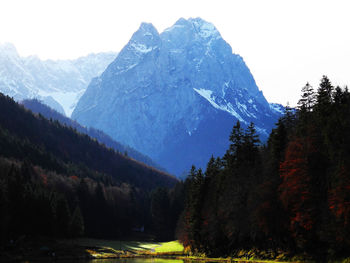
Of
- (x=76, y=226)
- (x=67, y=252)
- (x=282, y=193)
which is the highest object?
(x=282, y=193)

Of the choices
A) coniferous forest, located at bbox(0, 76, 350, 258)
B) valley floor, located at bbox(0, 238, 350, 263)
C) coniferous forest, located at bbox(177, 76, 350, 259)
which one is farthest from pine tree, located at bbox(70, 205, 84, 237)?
coniferous forest, located at bbox(177, 76, 350, 259)

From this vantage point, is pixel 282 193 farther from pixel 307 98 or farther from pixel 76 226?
pixel 76 226

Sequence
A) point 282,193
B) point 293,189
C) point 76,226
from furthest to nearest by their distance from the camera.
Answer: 1. point 76,226
2. point 282,193
3. point 293,189

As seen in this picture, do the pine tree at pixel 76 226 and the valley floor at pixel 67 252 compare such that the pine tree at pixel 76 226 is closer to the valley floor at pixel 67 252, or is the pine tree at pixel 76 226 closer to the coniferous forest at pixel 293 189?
the valley floor at pixel 67 252

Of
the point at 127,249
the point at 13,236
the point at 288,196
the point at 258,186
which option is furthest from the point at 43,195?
the point at 288,196

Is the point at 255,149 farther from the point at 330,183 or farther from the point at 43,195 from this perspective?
the point at 43,195

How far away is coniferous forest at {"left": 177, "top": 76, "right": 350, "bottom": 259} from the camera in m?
65.9

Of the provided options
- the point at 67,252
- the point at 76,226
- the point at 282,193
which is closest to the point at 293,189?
the point at 282,193

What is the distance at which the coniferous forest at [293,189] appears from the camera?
65938 mm

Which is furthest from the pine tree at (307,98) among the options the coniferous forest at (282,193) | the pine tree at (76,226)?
the pine tree at (76,226)

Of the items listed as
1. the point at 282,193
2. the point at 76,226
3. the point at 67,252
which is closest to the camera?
the point at 282,193

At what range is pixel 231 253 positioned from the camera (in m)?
95.1

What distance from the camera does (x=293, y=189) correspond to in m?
74.1

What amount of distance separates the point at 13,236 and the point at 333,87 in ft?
278
